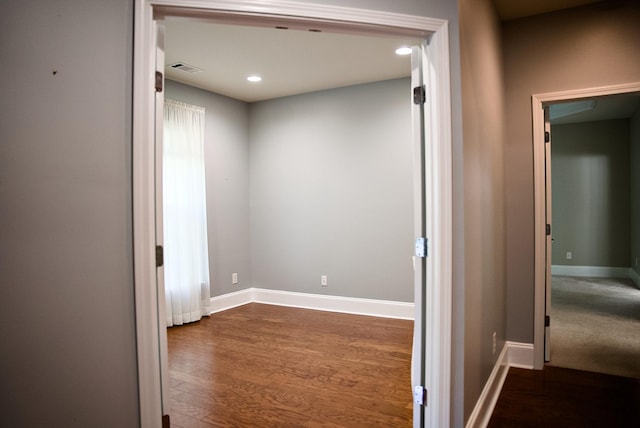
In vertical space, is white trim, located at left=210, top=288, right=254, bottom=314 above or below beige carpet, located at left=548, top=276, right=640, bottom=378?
above

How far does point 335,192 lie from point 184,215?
183 centimetres

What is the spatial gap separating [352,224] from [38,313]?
379 centimetres

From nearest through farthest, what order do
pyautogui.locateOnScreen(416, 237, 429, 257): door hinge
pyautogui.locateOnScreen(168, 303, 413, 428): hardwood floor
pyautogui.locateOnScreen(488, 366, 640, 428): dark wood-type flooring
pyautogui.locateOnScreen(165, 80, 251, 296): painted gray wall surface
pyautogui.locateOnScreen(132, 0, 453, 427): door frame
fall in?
1. pyautogui.locateOnScreen(132, 0, 453, 427): door frame
2. pyautogui.locateOnScreen(416, 237, 429, 257): door hinge
3. pyautogui.locateOnScreen(488, 366, 640, 428): dark wood-type flooring
4. pyautogui.locateOnScreen(168, 303, 413, 428): hardwood floor
5. pyautogui.locateOnScreen(165, 80, 251, 296): painted gray wall surface

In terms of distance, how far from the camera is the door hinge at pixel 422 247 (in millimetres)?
1877

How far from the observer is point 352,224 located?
4824 mm

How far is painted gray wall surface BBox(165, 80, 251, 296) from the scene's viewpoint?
4.92 meters

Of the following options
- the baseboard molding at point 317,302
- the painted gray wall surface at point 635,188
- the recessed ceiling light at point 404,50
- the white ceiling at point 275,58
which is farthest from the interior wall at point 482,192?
the painted gray wall surface at point 635,188

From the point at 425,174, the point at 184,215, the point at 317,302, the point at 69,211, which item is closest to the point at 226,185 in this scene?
the point at 184,215

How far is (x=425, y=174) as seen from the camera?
1892mm

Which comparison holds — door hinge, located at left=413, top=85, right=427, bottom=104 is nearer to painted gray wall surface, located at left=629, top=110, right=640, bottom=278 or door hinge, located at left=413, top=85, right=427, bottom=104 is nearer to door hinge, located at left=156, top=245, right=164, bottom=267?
door hinge, located at left=156, top=245, right=164, bottom=267

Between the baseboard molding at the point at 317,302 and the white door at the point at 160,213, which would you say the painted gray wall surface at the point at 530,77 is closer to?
the baseboard molding at the point at 317,302

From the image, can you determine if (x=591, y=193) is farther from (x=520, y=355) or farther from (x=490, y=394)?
(x=490, y=394)

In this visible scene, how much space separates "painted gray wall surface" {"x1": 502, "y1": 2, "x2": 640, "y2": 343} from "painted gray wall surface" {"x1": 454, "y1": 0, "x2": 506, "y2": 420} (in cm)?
17

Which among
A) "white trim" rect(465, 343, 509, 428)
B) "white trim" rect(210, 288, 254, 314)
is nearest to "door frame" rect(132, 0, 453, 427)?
"white trim" rect(465, 343, 509, 428)
